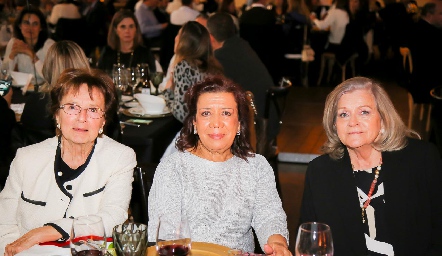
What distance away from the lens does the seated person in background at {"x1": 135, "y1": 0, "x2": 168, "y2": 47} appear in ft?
34.0

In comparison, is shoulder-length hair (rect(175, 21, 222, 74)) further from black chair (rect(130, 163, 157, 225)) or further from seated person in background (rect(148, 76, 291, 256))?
seated person in background (rect(148, 76, 291, 256))

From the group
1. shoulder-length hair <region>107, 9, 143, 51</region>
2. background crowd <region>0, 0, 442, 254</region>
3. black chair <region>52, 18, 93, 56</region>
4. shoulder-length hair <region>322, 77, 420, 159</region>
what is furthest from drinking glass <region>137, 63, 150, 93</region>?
black chair <region>52, 18, 93, 56</region>

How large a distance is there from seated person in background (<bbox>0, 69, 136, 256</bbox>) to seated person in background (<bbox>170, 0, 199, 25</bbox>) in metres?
6.94

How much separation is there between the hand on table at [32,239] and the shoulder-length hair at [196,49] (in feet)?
8.36

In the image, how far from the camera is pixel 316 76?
10.6m

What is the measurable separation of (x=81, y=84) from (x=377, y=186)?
1233 millimetres

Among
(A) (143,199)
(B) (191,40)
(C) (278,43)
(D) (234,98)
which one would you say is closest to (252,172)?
(D) (234,98)

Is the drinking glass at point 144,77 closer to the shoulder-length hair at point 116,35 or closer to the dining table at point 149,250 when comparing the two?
the shoulder-length hair at point 116,35

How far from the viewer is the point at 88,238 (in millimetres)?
1900

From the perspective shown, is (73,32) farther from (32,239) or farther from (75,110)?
(32,239)

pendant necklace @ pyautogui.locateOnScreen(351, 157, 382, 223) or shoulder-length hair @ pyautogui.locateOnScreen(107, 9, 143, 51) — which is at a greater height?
shoulder-length hair @ pyautogui.locateOnScreen(107, 9, 143, 51)

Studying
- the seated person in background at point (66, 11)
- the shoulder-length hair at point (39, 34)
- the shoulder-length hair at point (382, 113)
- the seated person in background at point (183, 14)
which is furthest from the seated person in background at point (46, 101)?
the seated person in background at point (66, 11)

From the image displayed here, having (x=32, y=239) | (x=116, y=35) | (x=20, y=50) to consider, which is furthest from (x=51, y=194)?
(x=116, y=35)

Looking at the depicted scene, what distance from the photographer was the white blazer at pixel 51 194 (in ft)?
8.49
